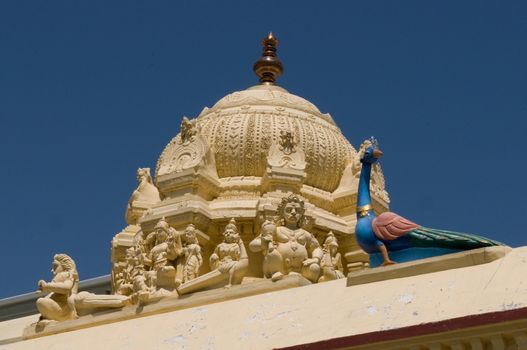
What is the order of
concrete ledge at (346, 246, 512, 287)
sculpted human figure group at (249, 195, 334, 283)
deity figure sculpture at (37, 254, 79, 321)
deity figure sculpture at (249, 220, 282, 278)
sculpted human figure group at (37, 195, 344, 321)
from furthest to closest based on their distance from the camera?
deity figure sculpture at (37, 254, 79, 321), sculpted human figure group at (37, 195, 344, 321), sculpted human figure group at (249, 195, 334, 283), deity figure sculpture at (249, 220, 282, 278), concrete ledge at (346, 246, 512, 287)

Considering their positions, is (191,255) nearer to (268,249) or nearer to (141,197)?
(268,249)

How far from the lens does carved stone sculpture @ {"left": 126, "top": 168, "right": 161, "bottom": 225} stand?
28.5 metres

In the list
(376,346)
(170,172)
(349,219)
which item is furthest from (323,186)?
(376,346)

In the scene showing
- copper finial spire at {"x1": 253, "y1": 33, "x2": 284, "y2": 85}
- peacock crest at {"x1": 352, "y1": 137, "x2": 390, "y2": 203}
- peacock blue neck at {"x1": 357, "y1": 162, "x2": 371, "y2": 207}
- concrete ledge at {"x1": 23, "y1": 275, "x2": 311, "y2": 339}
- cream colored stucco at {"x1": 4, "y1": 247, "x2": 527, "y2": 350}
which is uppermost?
copper finial spire at {"x1": 253, "y1": 33, "x2": 284, "y2": 85}

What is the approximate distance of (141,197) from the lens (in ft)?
93.9

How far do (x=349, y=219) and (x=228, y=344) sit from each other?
29.6 feet

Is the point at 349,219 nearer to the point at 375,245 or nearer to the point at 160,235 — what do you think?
the point at 160,235

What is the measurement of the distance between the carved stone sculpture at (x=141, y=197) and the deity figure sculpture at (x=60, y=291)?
16.1ft

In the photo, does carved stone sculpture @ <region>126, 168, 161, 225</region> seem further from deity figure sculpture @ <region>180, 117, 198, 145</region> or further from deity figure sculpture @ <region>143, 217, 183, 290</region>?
deity figure sculpture @ <region>143, 217, 183, 290</region>

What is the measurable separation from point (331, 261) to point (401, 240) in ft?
16.8

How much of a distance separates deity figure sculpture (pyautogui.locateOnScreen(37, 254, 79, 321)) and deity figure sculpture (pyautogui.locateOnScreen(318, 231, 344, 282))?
408 centimetres

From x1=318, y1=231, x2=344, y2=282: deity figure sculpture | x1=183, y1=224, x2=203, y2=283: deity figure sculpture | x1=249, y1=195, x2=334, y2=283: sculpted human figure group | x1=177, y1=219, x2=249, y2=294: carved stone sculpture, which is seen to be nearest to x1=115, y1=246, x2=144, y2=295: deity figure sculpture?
x1=183, y1=224, x2=203, y2=283: deity figure sculpture

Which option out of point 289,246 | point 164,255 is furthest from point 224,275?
point 164,255

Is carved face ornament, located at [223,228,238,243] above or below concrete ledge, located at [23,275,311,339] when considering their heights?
above
